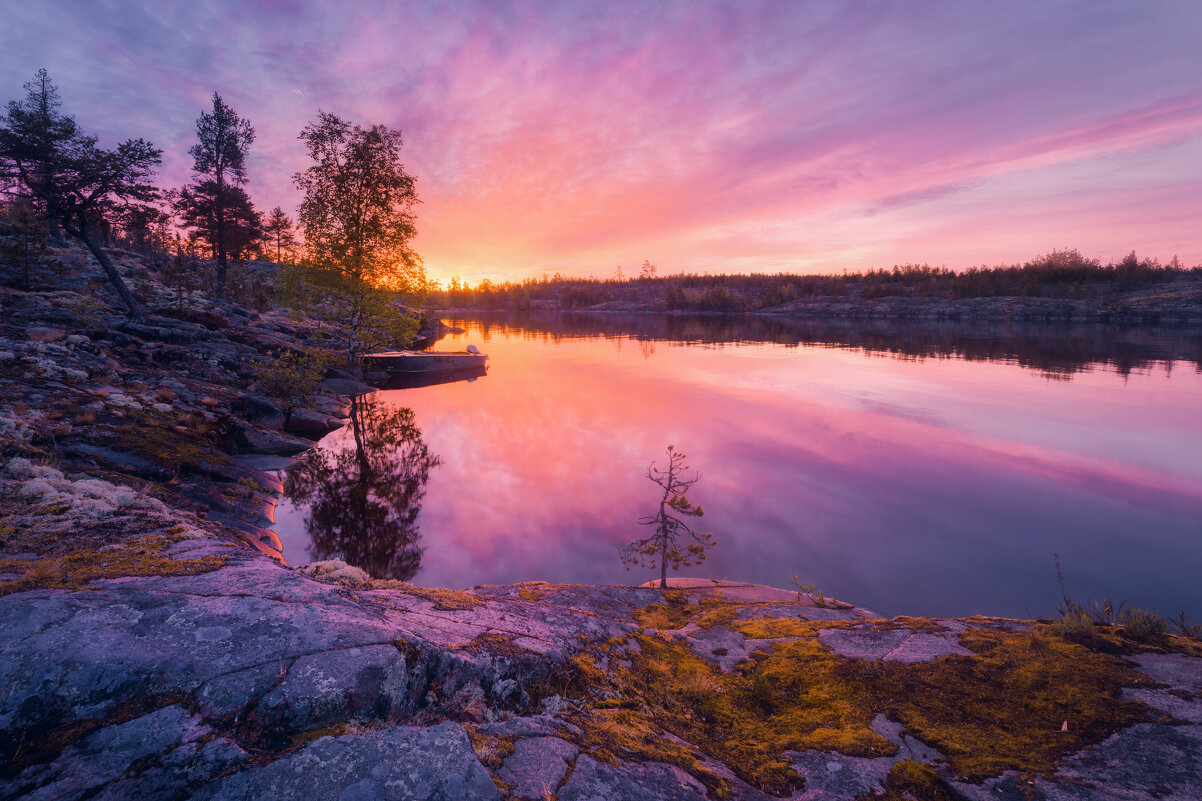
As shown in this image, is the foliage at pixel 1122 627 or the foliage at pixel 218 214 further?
the foliage at pixel 218 214

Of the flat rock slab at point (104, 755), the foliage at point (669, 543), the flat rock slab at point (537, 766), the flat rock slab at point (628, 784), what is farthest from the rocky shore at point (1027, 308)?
the flat rock slab at point (104, 755)

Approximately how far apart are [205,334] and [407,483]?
17033 millimetres

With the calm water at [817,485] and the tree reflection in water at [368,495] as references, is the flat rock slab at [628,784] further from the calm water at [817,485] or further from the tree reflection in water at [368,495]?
the tree reflection in water at [368,495]

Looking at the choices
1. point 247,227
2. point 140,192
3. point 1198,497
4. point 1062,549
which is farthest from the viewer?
point 247,227

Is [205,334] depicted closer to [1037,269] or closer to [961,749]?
[961,749]

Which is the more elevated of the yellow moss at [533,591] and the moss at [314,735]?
the moss at [314,735]

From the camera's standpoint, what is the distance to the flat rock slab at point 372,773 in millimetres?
2432

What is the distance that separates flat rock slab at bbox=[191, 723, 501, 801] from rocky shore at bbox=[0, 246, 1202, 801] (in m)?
0.01

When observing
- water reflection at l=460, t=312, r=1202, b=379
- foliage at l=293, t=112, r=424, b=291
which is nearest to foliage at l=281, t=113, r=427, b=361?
foliage at l=293, t=112, r=424, b=291

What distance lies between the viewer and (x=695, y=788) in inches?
139

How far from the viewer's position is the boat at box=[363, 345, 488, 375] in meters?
33.4

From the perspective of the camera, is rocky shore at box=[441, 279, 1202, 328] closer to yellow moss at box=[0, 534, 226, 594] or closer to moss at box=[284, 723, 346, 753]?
moss at box=[284, 723, 346, 753]

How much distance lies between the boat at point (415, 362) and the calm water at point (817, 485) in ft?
9.37

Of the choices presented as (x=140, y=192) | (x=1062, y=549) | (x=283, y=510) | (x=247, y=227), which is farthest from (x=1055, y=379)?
(x=247, y=227)
